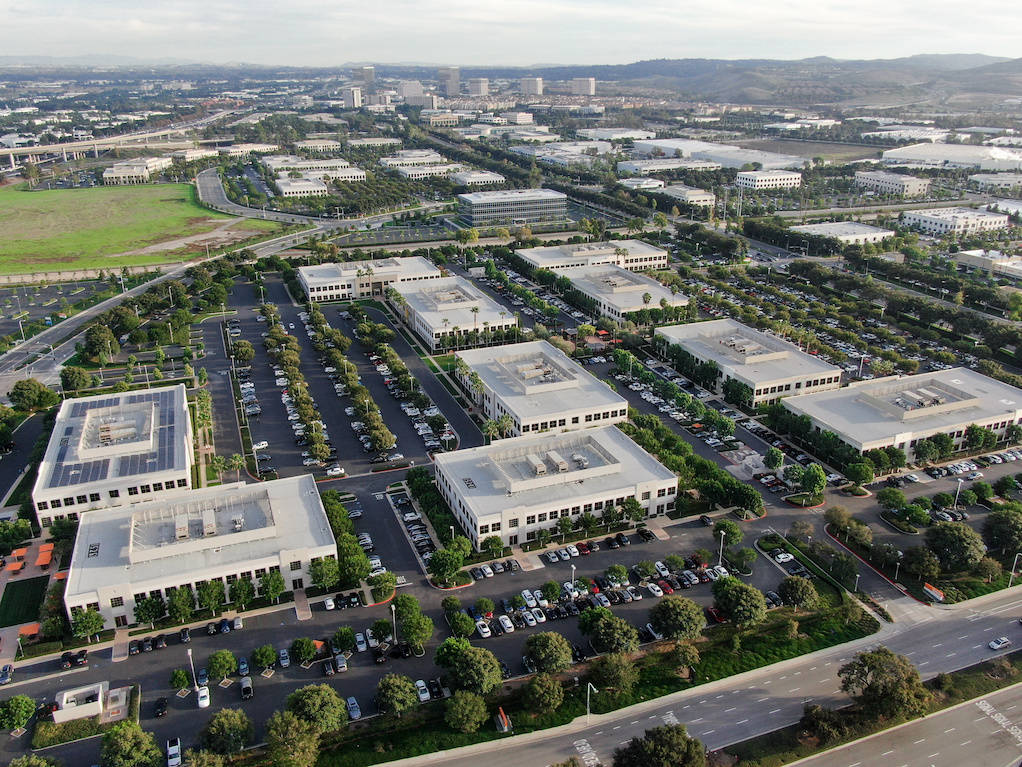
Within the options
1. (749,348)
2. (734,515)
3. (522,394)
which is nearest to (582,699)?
(734,515)

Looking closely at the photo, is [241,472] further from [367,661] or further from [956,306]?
[956,306]

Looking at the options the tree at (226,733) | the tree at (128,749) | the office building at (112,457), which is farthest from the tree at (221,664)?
the office building at (112,457)

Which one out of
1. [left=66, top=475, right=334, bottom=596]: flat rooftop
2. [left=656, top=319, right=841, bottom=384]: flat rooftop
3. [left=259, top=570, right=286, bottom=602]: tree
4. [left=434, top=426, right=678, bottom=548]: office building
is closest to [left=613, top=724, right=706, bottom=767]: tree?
[left=434, top=426, right=678, bottom=548]: office building

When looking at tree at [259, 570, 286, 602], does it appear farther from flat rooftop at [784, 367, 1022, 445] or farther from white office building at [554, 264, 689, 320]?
white office building at [554, 264, 689, 320]

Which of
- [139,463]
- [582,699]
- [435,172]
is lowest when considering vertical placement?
[582,699]

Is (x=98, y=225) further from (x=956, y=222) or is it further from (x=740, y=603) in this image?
(x=956, y=222)

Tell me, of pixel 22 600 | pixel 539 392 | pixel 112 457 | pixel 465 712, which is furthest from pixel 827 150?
pixel 22 600
